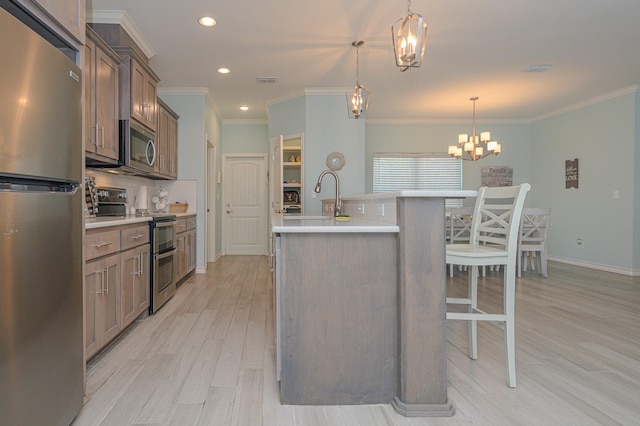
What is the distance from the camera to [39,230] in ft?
4.44

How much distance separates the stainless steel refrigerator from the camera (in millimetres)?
1208

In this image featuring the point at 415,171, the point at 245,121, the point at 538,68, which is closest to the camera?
the point at 538,68

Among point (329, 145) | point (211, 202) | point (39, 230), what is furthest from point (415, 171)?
point (39, 230)

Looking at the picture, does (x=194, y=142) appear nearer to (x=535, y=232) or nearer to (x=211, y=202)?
(x=211, y=202)

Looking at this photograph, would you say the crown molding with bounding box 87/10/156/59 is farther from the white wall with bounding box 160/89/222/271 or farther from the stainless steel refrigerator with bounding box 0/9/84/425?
the stainless steel refrigerator with bounding box 0/9/84/425

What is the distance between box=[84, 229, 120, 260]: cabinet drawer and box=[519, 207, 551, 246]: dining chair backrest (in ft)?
15.6

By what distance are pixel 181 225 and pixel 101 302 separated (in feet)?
7.35

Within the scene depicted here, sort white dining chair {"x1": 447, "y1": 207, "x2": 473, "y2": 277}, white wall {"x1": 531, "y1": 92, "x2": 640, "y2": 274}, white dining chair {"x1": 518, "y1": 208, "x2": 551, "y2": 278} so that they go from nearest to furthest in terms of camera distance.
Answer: white dining chair {"x1": 518, "y1": 208, "x2": 551, "y2": 278}
white dining chair {"x1": 447, "y1": 207, "x2": 473, "y2": 277}
white wall {"x1": 531, "y1": 92, "x2": 640, "y2": 274}

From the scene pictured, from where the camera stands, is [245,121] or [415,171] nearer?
[245,121]

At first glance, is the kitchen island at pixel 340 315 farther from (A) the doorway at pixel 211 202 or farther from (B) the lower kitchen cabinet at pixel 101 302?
(A) the doorway at pixel 211 202

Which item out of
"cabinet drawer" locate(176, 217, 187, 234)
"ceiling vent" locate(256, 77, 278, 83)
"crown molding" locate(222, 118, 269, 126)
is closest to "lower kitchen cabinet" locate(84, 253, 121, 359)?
"cabinet drawer" locate(176, 217, 187, 234)

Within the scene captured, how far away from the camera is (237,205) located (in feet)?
24.8

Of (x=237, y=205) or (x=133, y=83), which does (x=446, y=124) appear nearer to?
(x=237, y=205)

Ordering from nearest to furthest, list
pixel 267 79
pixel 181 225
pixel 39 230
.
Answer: pixel 39 230 < pixel 181 225 < pixel 267 79
